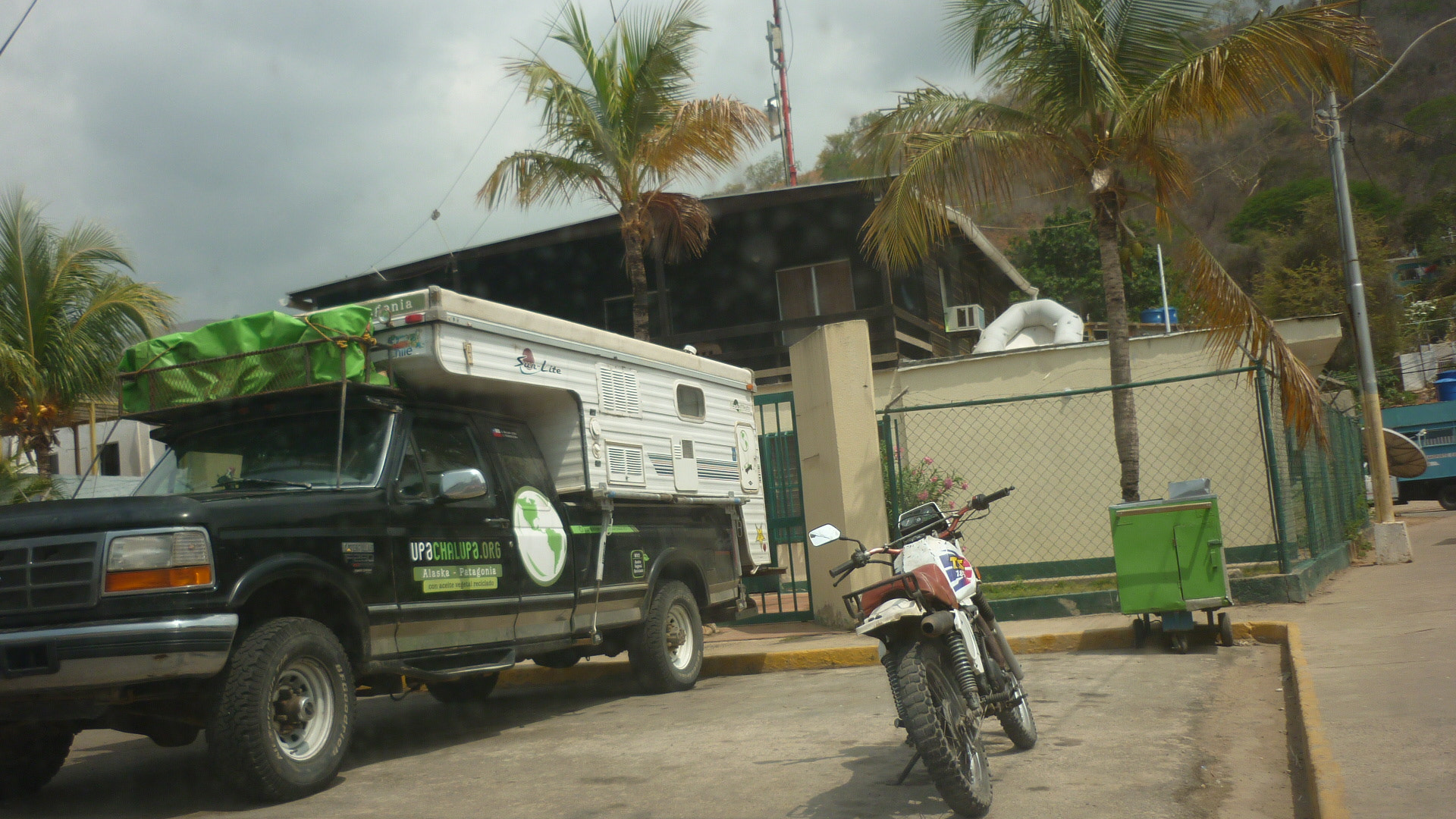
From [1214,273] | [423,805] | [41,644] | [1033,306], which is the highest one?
[1033,306]

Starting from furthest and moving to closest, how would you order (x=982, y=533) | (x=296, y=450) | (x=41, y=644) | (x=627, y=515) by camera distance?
1. (x=982, y=533)
2. (x=627, y=515)
3. (x=296, y=450)
4. (x=41, y=644)

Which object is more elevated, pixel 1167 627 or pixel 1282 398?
pixel 1282 398

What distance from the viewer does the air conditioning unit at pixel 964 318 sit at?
22.8 m

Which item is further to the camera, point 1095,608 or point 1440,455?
point 1440,455

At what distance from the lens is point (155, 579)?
497cm

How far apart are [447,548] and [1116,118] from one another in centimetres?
804

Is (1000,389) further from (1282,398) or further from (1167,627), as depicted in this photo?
(1167,627)

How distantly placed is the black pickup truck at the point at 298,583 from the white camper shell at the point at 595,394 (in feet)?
0.71

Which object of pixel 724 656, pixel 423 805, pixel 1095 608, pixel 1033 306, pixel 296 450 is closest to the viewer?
pixel 423 805

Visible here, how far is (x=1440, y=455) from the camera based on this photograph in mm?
28453

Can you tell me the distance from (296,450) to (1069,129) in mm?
8207

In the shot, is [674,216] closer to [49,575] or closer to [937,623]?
[49,575]

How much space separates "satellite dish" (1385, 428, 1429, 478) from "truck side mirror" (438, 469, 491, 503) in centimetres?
2212

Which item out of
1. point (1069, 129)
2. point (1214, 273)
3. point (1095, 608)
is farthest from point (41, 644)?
point (1214, 273)
